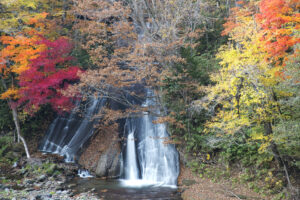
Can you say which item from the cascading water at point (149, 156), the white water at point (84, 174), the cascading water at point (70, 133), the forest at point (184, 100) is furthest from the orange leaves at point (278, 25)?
the cascading water at point (70, 133)

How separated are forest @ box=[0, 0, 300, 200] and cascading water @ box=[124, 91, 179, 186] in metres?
0.09

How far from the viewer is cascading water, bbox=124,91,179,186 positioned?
1273cm

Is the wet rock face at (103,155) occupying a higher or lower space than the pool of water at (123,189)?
higher

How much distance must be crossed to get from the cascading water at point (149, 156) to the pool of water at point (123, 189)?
1.82 ft

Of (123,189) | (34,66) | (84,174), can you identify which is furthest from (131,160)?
(34,66)

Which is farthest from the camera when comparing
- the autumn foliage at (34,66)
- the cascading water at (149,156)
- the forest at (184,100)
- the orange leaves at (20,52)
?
the autumn foliage at (34,66)

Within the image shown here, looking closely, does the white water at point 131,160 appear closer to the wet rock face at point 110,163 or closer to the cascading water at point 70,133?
the wet rock face at point 110,163

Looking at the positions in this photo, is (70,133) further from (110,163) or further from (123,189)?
(123,189)

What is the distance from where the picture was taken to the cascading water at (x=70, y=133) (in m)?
15.8

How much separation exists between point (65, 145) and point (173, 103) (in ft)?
27.9

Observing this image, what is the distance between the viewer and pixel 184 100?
13.0 metres

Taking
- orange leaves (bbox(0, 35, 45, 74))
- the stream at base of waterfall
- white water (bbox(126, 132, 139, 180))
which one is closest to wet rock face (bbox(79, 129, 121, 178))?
the stream at base of waterfall

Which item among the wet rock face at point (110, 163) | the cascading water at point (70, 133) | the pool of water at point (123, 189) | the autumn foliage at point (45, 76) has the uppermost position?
the autumn foliage at point (45, 76)

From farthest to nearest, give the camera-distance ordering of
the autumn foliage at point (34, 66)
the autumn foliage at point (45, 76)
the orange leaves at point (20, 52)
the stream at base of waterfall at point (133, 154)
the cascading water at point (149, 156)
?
the autumn foliage at point (45, 76) → the autumn foliage at point (34, 66) → the orange leaves at point (20, 52) → the cascading water at point (149, 156) → the stream at base of waterfall at point (133, 154)
